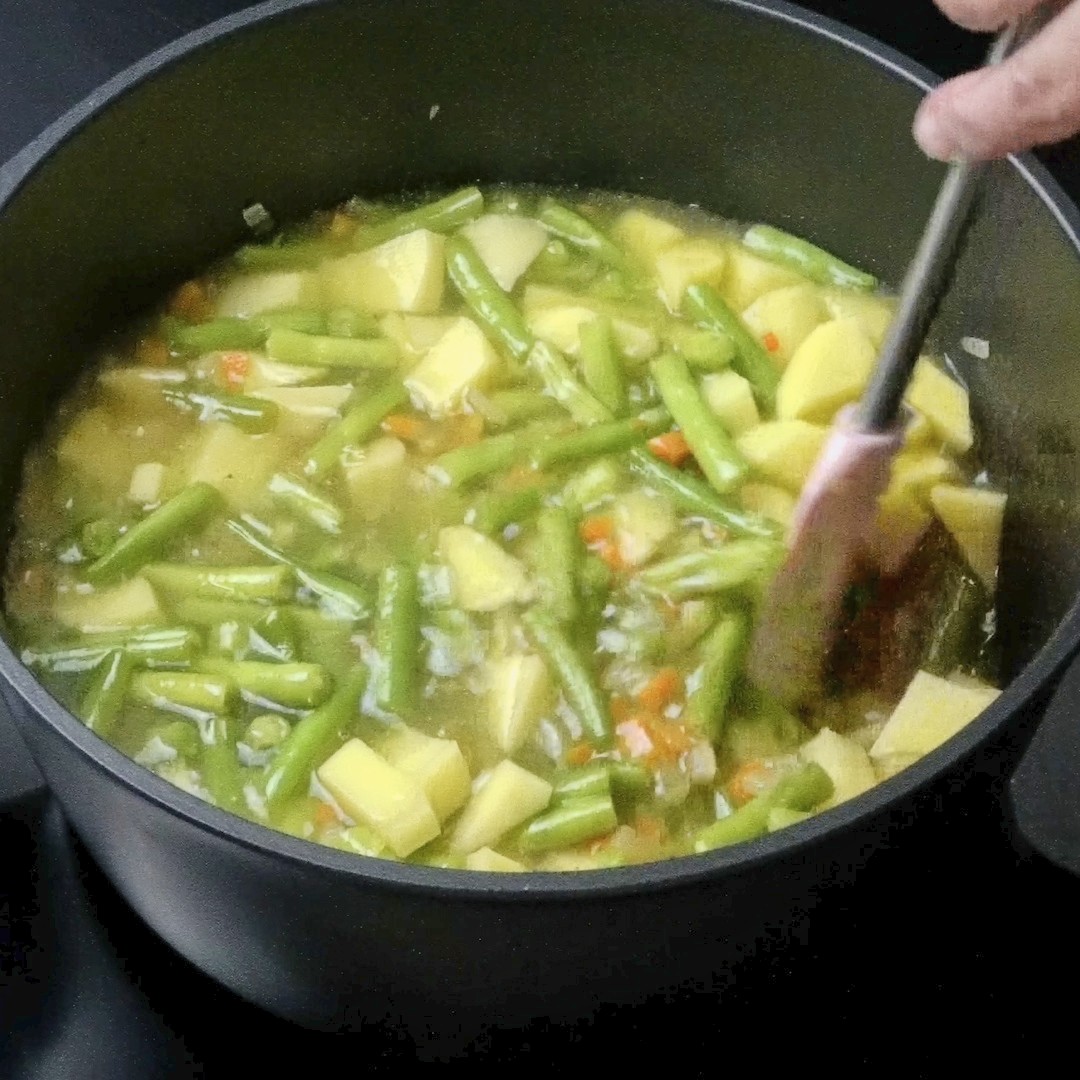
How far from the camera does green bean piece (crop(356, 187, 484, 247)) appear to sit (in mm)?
1720

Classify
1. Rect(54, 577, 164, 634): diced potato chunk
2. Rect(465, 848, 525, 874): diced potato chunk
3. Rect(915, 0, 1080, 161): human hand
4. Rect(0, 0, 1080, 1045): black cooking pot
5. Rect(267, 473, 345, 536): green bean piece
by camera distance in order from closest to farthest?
Rect(915, 0, 1080, 161): human hand < Rect(0, 0, 1080, 1045): black cooking pot < Rect(465, 848, 525, 874): diced potato chunk < Rect(54, 577, 164, 634): diced potato chunk < Rect(267, 473, 345, 536): green bean piece

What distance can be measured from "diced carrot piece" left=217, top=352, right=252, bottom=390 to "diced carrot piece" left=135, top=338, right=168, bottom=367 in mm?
77

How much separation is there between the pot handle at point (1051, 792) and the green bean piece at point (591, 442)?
0.51m

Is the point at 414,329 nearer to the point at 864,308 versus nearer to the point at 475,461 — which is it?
the point at 475,461

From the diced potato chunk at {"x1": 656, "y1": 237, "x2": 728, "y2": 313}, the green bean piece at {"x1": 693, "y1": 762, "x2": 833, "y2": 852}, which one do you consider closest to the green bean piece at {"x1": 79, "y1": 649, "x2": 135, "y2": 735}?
the green bean piece at {"x1": 693, "y1": 762, "x2": 833, "y2": 852}

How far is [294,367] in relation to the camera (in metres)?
1.58

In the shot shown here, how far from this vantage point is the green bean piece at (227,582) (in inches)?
53.9

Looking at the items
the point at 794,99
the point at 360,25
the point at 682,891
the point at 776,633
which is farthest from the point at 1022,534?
the point at 360,25

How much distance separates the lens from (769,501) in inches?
57.7

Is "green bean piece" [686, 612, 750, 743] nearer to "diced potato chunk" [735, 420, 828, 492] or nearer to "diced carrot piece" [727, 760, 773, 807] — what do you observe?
"diced carrot piece" [727, 760, 773, 807]

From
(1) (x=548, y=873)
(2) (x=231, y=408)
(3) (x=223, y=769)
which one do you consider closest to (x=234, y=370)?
(2) (x=231, y=408)

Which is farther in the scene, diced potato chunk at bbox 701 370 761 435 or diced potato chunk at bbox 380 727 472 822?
diced potato chunk at bbox 701 370 761 435

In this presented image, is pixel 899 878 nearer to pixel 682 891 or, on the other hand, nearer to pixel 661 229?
pixel 682 891

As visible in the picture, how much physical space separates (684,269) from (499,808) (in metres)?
0.76
